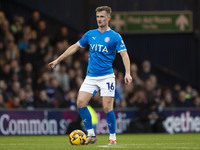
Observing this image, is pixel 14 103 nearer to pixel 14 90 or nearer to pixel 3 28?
pixel 14 90

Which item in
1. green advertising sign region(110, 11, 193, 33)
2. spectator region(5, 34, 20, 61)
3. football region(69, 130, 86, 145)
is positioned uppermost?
green advertising sign region(110, 11, 193, 33)

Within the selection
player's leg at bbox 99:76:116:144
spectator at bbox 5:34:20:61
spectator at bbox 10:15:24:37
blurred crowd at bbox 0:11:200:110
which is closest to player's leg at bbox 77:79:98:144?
player's leg at bbox 99:76:116:144

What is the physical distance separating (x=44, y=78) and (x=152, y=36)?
8056 mm

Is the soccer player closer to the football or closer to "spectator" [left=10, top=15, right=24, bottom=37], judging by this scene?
the football

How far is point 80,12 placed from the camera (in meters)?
23.2

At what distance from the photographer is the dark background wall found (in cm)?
2265

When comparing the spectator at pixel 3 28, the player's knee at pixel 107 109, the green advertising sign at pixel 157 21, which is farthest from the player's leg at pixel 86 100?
the green advertising sign at pixel 157 21

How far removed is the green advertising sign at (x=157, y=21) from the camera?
22.4 m

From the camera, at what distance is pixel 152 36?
24.7 meters

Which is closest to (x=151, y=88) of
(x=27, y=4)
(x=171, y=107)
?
(x=171, y=107)

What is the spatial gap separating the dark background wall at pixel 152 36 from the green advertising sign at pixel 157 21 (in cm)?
101

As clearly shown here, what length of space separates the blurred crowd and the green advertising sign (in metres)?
1.92

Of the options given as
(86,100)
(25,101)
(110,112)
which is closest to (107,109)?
(110,112)

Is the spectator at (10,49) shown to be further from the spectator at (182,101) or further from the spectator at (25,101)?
the spectator at (182,101)
